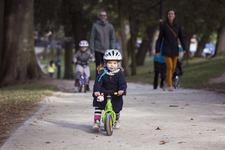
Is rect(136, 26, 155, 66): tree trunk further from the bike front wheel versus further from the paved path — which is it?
the bike front wheel

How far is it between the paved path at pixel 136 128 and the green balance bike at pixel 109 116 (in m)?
0.13

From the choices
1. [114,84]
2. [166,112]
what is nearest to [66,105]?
[166,112]

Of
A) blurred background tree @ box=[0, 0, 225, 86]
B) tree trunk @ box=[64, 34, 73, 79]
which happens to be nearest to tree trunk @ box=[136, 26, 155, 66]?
blurred background tree @ box=[0, 0, 225, 86]

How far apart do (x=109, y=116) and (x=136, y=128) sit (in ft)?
2.22

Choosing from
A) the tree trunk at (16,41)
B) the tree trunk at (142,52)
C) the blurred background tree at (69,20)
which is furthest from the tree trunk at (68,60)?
the tree trunk at (16,41)

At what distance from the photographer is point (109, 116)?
5730mm

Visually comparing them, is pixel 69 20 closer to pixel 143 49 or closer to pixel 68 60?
pixel 68 60

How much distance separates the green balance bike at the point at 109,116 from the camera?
5.64 meters

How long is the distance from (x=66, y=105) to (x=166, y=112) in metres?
2.62

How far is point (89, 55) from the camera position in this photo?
1237 cm

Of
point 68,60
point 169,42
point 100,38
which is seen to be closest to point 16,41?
point 100,38

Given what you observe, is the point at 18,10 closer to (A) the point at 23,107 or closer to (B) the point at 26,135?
(A) the point at 23,107

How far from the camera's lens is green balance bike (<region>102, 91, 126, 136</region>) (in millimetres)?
5645

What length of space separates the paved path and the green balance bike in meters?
0.13
